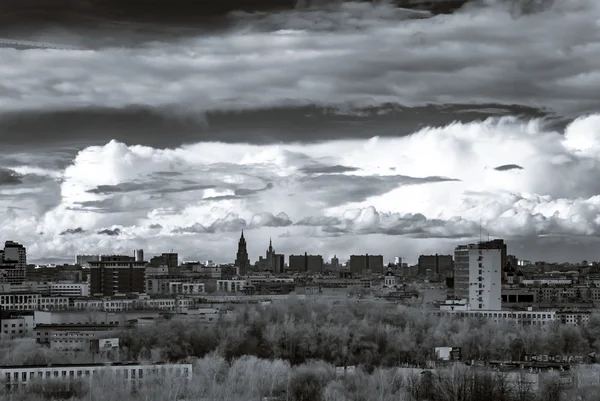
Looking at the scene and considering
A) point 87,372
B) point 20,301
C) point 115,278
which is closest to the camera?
point 87,372

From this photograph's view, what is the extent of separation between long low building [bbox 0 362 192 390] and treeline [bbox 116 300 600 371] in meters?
7.94

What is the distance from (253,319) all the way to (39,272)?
101m

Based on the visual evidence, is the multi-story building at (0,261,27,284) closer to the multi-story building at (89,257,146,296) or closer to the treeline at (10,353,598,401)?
the multi-story building at (89,257,146,296)

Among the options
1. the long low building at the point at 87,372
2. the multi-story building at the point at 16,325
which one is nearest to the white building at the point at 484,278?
the multi-story building at the point at 16,325

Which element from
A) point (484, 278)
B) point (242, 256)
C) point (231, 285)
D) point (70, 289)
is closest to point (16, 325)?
point (484, 278)

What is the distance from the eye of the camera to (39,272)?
171 meters

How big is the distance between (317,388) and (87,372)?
10.1 meters

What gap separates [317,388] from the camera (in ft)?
158

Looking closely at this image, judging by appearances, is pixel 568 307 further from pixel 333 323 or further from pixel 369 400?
pixel 369 400

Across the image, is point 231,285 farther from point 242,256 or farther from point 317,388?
point 317,388

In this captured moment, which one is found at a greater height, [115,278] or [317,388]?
[115,278]

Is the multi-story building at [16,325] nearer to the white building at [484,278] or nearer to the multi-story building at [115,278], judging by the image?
the white building at [484,278]

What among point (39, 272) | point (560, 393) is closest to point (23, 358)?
point (560, 393)

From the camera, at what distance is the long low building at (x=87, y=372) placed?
49.8 meters
